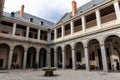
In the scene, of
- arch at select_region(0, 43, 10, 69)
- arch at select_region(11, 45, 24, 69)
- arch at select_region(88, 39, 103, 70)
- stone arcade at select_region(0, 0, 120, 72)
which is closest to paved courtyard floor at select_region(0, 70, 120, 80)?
stone arcade at select_region(0, 0, 120, 72)

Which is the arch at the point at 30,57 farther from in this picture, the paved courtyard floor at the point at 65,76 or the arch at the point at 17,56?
the paved courtyard floor at the point at 65,76

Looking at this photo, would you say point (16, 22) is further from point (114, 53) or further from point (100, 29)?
point (114, 53)

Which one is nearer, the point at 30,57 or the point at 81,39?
the point at 81,39

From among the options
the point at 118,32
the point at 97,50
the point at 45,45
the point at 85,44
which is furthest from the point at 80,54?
the point at 118,32

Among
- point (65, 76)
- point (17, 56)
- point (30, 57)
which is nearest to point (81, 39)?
point (65, 76)

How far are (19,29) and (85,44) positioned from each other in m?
14.7

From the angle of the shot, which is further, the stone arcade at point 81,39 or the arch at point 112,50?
the arch at point 112,50

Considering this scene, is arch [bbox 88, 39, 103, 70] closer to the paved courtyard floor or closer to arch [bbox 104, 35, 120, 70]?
arch [bbox 104, 35, 120, 70]

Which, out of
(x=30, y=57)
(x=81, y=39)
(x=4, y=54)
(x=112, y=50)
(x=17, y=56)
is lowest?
(x=30, y=57)

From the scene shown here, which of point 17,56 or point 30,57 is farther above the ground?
point 17,56

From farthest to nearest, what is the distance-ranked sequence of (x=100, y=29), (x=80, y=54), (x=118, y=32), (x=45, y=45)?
(x=45, y=45)
(x=80, y=54)
(x=100, y=29)
(x=118, y=32)

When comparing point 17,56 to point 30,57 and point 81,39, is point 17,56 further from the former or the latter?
point 81,39

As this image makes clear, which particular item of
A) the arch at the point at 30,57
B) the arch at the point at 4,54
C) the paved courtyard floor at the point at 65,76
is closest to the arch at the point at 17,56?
the arch at the point at 4,54

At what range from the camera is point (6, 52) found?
66.6ft
